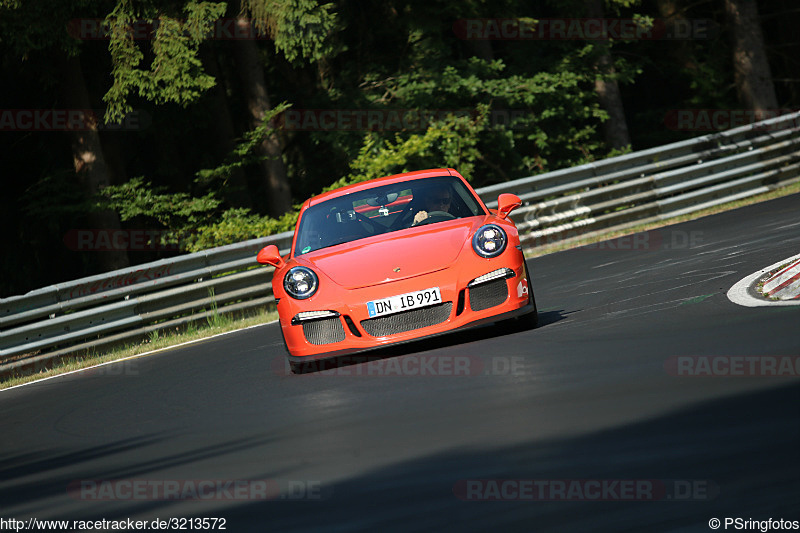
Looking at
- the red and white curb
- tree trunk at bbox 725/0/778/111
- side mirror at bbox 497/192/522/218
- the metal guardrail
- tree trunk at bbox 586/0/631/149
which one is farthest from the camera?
tree trunk at bbox 586/0/631/149

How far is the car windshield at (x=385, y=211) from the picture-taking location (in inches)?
352

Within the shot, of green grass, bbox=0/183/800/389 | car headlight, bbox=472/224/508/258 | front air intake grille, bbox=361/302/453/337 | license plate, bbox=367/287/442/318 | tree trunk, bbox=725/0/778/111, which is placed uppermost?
tree trunk, bbox=725/0/778/111

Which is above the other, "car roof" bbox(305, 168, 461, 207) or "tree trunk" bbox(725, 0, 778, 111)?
"tree trunk" bbox(725, 0, 778, 111)

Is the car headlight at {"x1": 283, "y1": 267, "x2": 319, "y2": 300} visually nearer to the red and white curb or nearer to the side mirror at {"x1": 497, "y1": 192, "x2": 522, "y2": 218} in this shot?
the side mirror at {"x1": 497, "y1": 192, "x2": 522, "y2": 218}

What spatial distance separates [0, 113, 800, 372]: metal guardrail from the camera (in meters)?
12.9

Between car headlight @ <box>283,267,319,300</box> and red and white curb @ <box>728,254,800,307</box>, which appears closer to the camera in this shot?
red and white curb @ <box>728,254,800,307</box>

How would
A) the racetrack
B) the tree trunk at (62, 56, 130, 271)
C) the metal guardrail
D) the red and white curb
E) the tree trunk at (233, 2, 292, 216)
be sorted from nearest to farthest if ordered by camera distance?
1. the racetrack
2. the red and white curb
3. the metal guardrail
4. the tree trunk at (62, 56, 130, 271)
5. the tree trunk at (233, 2, 292, 216)

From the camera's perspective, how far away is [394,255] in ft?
26.5

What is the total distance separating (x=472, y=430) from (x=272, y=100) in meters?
→ 22.0

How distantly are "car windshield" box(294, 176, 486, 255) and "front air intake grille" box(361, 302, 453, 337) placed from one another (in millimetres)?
1205

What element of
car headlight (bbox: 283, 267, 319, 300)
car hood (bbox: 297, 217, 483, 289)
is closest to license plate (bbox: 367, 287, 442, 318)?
car hood (bbox: 297, 217, 483, 289)

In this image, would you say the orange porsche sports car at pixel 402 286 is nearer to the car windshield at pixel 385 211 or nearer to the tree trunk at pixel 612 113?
the car windshield at pixel 385 211

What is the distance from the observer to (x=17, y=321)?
12.5 metres

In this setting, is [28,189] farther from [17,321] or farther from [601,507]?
[601,507]
